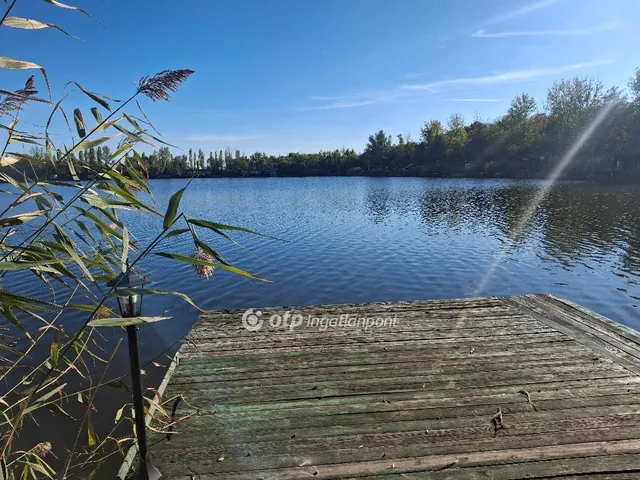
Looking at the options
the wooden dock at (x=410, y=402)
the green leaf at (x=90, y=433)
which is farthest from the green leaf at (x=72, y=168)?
the wooden dock at (x=410, y=402)

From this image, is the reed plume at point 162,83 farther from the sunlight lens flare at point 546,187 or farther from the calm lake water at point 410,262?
the sunlight lens flare at point 546,187

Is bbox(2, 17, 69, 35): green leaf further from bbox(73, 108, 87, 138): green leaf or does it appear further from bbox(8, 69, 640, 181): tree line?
bbox(8, 69, 640, 181): tree line

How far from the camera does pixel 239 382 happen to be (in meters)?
3.79

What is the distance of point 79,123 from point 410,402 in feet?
10.5

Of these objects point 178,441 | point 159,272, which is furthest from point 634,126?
point 178,441

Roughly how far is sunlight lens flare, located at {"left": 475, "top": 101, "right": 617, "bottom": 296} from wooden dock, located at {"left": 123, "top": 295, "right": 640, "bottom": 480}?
5834mm

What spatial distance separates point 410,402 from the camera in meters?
3.38

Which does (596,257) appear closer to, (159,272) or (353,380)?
(353,380)

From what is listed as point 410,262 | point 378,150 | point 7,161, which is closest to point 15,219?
point 7,161

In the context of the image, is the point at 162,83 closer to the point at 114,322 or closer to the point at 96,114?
the point at 96,114

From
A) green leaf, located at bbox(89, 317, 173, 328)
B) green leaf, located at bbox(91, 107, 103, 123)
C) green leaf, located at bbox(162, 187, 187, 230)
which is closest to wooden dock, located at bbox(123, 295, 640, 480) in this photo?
green leaf, located at bbox(89, 317, 173, 328)

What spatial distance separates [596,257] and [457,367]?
12.3m

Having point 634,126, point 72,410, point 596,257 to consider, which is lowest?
point 72,410

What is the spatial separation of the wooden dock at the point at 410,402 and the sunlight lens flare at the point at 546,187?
583 cm
